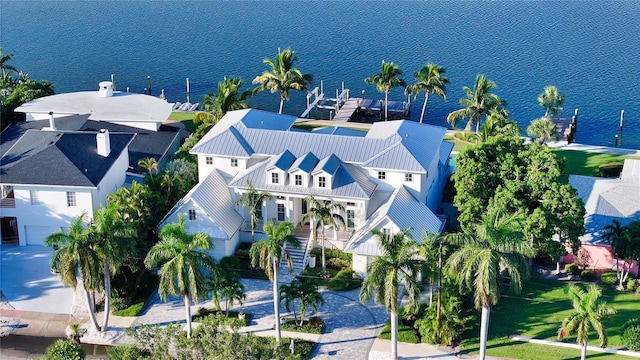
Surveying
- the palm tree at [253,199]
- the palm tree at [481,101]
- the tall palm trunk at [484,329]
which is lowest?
the tall palm trunk at [484,329]

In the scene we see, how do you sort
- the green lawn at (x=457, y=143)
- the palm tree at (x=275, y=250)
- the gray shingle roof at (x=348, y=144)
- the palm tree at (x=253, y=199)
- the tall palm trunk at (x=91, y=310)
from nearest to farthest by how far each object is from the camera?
1. the palm tree at (x=275, y=250)
2. the tall palm trunk at (x=91, y=310)
3. the palm tree at (x=253, y=199)
4. the gray shingle roof at (x=348, y=144)
5. the green lawn at (x=457, y=143)

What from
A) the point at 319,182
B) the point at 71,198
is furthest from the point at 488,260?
the point at 71,198

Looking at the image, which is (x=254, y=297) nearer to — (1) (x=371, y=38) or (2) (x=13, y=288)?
(2) (x=13, y=288)

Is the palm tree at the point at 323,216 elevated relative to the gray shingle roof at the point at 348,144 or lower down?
lower down

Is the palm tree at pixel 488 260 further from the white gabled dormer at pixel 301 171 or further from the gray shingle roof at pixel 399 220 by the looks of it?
the white gabled dormer at pixel 301 171

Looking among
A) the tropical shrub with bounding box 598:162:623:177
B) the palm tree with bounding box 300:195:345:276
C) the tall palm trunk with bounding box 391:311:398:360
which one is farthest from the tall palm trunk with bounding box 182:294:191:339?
the tropical shrub with bounding box 598:162:623:177

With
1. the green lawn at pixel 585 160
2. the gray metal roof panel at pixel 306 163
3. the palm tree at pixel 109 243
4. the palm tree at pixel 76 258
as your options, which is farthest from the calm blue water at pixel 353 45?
the palm tree at pixel 76 258

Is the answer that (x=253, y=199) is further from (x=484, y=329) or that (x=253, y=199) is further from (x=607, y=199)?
(x=607, y=199)
